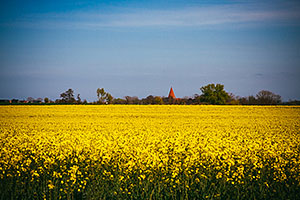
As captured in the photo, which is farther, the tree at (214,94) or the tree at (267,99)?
the tree at (214,94)

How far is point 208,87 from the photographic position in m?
82.6

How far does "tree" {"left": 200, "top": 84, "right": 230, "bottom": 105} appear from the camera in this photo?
79306 millimetres

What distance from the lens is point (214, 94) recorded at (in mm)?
81250

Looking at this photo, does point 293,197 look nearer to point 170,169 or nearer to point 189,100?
point 170,169

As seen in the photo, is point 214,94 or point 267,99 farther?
point 214,94

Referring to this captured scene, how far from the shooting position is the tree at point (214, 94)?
79.3m

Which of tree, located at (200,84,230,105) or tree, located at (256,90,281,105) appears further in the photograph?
A: tree, located at (200,84,230,105)

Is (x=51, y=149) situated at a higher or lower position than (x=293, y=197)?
higher

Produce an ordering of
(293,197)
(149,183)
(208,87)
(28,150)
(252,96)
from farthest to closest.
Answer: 1. (208,87)
2. (252,96)
3. (28,150)
4. (149,183)
5. (293,197)

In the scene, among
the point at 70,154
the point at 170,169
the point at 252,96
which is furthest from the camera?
the point at 252,96

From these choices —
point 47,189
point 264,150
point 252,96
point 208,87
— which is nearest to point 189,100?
point 252,96

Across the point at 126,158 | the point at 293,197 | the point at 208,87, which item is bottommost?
the point at 293,197

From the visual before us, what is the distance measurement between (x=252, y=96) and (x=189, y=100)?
1144 cm

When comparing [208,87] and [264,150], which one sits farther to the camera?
[208,87]
